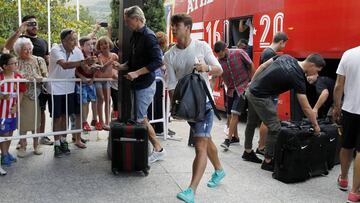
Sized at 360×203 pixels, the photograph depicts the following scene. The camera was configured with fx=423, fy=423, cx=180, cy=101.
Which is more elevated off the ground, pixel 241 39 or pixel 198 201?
pixel 241 39

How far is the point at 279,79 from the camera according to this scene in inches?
204

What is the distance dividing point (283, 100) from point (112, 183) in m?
3.97

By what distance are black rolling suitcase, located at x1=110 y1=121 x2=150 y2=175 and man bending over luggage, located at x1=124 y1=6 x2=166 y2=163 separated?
16.8 inches

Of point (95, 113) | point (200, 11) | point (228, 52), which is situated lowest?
point (95, 113)

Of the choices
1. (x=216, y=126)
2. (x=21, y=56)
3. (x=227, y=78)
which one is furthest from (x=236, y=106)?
(x=21, y=56)

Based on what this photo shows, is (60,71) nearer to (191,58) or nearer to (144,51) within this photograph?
(144,51)

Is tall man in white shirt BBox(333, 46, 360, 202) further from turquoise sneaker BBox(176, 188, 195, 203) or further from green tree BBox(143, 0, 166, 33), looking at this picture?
green tree BBox(143, 0, 166, 33)

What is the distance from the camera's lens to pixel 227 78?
22.2 ft

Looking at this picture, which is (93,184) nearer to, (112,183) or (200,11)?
(112,183)

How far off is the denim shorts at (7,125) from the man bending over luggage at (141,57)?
5.18ft

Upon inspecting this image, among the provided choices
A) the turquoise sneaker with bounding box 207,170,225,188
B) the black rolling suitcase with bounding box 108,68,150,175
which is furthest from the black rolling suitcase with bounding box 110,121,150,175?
the turquoise sneaker with bounding box 207,170,225,188

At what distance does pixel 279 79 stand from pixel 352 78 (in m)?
0.90

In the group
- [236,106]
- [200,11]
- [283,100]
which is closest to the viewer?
[236,106]

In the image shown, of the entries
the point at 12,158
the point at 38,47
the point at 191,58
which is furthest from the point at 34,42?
the point at 191,58
